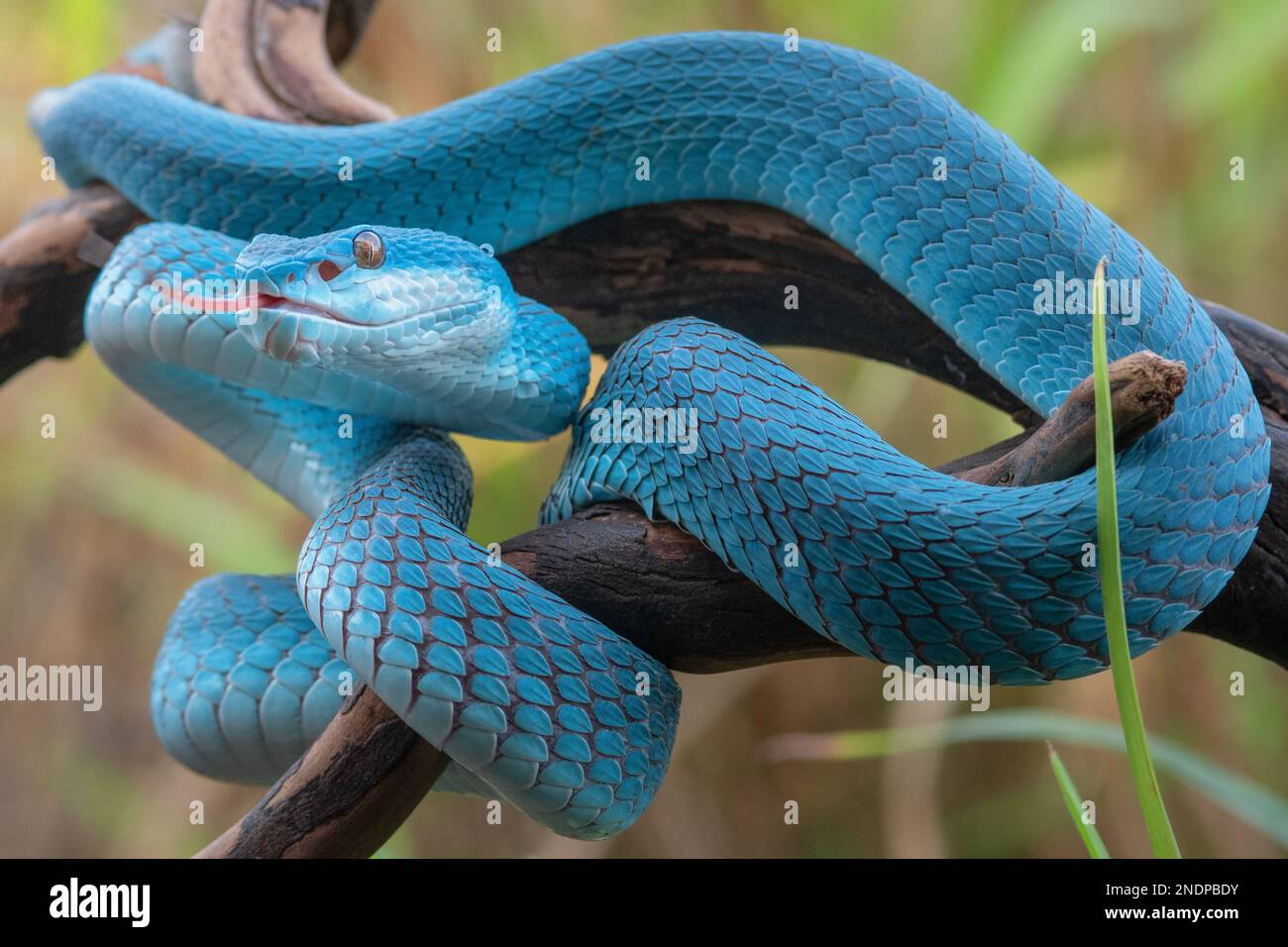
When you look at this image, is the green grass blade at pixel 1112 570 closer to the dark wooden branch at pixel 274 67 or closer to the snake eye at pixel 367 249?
the snake eye at pixel 367 249

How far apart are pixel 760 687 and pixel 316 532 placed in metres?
2.78

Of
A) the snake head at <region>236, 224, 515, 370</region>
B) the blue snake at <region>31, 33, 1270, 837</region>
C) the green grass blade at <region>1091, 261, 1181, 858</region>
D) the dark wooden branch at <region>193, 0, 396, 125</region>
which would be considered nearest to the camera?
the green grass blade at <region>1091, 261, 1181, 858</region>

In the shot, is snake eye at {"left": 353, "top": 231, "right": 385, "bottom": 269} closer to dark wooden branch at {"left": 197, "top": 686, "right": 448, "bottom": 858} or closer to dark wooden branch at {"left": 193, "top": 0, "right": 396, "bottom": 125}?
dark wooden branch at {"left": 197, "top": 686, "right": 448, "bottom": 858}

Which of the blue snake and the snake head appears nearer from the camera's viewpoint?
the blue snake

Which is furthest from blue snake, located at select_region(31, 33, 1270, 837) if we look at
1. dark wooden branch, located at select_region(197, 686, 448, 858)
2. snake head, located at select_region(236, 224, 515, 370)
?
dark wooden branch, located at select_region(197, 686, 448, 858)

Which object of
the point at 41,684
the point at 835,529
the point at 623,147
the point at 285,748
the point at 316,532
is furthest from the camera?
the point at 41,684

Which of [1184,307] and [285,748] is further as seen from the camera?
[285,748]

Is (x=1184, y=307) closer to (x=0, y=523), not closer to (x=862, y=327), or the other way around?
(x=862, y=327)

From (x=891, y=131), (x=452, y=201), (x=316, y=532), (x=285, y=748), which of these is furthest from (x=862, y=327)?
(x=285, y=748)

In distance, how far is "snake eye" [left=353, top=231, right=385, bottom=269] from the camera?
1960mm

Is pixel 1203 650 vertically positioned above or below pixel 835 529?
below

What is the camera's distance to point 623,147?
2.62 m

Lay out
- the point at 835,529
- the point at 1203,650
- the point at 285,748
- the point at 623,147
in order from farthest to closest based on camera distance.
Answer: the point at 1203,650 < the point at 623,147 < the point at 285,748 < the point at 835,529

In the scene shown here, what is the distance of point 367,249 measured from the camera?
6.45 ft
